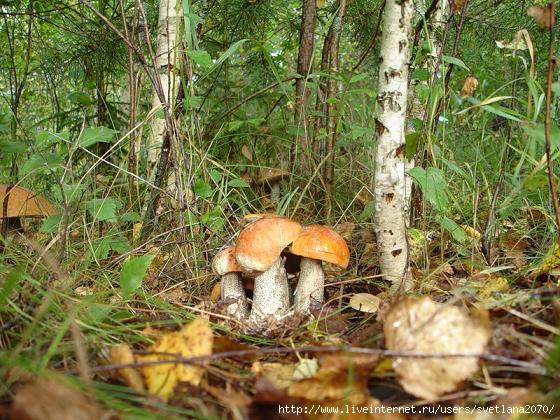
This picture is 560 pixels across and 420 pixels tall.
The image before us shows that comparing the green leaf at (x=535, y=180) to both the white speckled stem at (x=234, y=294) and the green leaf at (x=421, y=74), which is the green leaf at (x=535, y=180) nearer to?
the green leaf at (x=421, y=74)

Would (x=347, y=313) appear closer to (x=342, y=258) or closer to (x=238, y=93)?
(x=342, y=258)

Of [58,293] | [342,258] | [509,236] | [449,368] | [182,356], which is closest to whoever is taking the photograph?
[449,368]

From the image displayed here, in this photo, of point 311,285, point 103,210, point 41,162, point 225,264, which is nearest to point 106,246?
point 103,210

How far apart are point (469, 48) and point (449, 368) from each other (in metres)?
3.71

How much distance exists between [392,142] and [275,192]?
1.73 m

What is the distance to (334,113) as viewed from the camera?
337 centimetres

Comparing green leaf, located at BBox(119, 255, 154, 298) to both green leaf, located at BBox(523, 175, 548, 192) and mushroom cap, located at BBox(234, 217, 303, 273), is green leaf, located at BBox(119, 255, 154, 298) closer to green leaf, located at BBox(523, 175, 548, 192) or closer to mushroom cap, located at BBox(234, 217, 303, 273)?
mushroom cap, located at BBox(234, 217, 303, 273)

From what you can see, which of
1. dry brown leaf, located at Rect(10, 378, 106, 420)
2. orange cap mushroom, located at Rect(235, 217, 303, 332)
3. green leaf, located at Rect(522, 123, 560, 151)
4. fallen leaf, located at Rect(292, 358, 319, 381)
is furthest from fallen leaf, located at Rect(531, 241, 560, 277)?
dry brown leaf, located at Rect(10, 378, 106, 420)

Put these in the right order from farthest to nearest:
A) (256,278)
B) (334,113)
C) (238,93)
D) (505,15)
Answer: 1. (238,93)
2. (505,15)
3. (334,113)
4. (256,278)

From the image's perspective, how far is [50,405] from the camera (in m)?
0.88

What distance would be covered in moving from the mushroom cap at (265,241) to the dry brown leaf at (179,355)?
0.73 metres

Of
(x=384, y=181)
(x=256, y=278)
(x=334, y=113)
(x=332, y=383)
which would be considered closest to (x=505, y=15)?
(x=334, y=113)

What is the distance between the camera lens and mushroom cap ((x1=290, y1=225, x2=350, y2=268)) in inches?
82.0

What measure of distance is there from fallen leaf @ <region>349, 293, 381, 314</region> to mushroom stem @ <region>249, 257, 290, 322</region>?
371mm
